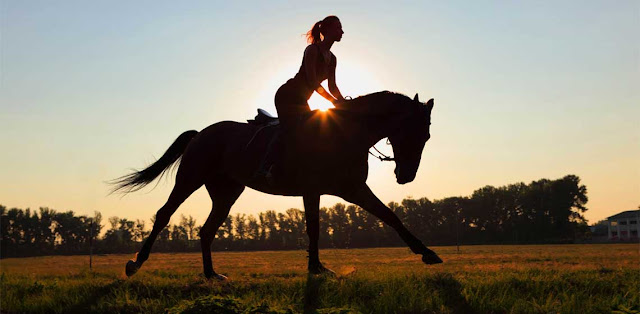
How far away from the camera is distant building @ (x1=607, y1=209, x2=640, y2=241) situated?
151875mm

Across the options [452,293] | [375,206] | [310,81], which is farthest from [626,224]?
[310,81]

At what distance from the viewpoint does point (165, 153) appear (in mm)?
11023

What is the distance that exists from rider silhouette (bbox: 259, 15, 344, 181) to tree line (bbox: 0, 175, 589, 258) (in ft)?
288

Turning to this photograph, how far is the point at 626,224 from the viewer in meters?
156

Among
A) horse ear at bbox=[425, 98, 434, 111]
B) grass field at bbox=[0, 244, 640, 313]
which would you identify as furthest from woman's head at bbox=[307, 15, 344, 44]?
grass field at bbox=[0, 244, 640, 313]

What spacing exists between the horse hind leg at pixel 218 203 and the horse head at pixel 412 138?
11.6 ft

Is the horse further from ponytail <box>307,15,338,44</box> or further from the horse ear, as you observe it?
ponytail <box>307,15,338,44</box>

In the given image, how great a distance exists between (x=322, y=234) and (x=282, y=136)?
104 metres

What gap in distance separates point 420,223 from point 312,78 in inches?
4513

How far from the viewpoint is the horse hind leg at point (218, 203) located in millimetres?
10086

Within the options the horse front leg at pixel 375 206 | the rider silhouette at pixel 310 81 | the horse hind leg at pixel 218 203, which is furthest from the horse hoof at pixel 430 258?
the horse hind leg at pixel 218 203

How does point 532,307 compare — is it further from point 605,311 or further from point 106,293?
point 106,293

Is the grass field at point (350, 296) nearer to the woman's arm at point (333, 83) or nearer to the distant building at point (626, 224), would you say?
the woman's arm at point (333, 83)

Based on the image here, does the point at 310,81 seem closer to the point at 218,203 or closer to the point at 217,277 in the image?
the point at 218,203
